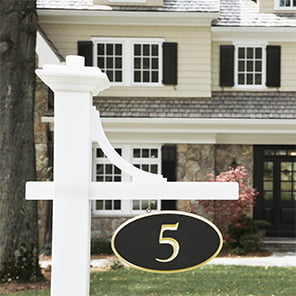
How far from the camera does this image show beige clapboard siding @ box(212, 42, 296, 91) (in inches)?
623

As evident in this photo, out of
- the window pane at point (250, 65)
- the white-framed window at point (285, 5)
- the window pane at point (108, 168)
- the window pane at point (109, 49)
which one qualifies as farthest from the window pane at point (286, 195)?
the window pane at point (109, 49)

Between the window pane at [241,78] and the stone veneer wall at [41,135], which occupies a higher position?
the window pane at [241,78]

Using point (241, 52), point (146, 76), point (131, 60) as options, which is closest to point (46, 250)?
point (146, 76)

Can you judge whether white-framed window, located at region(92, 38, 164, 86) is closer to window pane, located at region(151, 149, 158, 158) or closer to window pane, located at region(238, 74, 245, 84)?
window pane, located at region(151, 149, 158, 158)

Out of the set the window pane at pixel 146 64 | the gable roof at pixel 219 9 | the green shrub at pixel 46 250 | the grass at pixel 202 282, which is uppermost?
the gable roof at pixel 219 9

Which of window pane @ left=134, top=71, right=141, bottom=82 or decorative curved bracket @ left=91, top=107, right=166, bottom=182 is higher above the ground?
window pane @ left=134, top=71, right=141, bottom=82

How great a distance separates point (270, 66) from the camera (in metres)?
15.8

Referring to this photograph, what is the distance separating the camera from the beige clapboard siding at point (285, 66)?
15812mm

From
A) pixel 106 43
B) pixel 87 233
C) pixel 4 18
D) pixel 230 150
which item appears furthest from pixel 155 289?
pixel 106 43

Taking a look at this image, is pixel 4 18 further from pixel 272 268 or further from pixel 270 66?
pixel 270 66

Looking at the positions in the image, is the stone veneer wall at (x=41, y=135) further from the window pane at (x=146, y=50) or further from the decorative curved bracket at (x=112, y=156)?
the decorative curved bracket at (x=112, y=156)

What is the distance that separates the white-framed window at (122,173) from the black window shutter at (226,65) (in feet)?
8.80

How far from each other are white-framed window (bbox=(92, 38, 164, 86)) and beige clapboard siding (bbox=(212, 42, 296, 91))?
59.7 inches

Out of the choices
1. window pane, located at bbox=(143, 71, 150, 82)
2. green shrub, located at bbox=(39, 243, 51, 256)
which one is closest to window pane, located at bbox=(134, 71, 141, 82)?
window pane, located at bbox=(143, 71, 150, 82)
